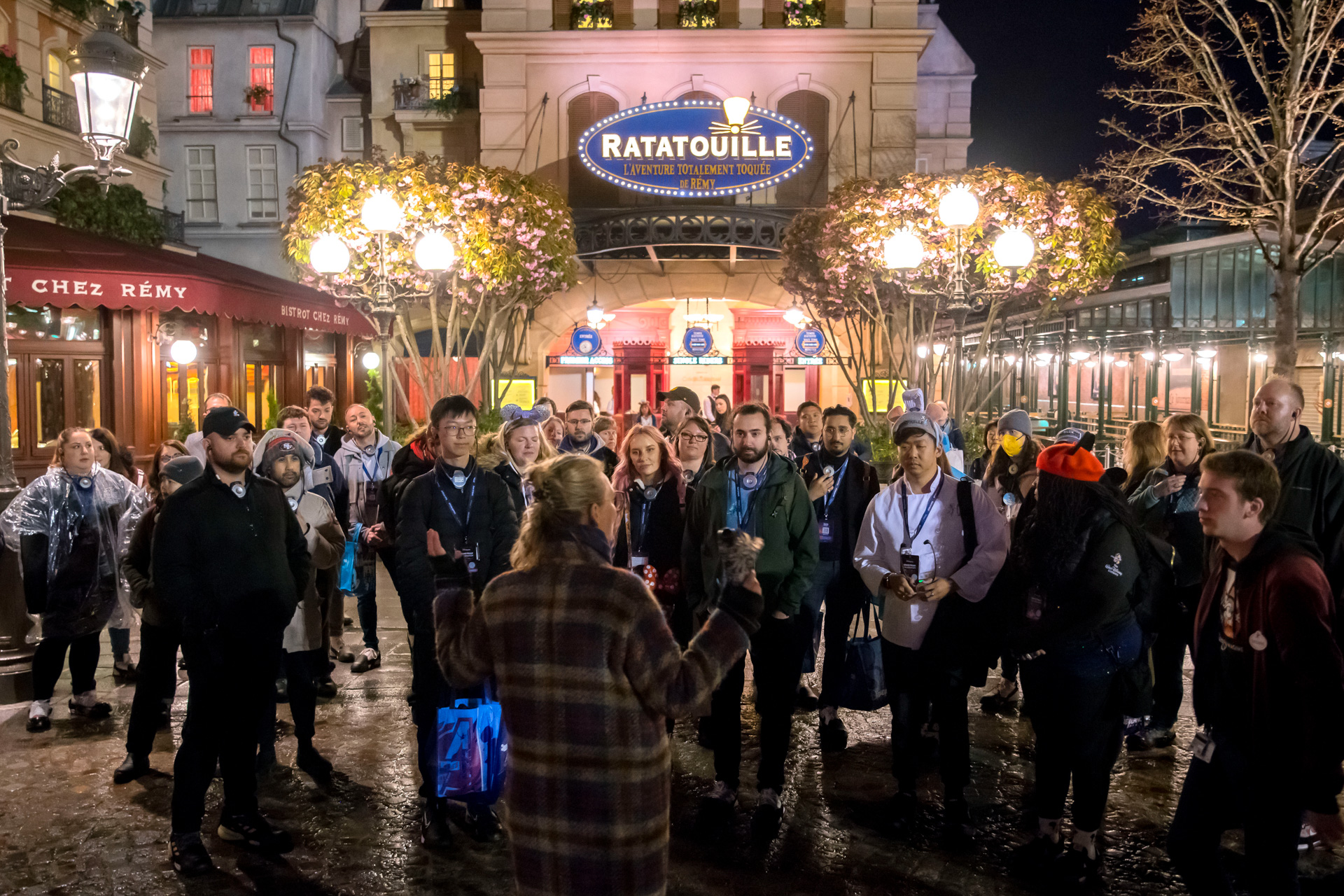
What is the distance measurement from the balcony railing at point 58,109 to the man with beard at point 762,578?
1854 centimetres

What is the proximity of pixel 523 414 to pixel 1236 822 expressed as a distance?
4432mm

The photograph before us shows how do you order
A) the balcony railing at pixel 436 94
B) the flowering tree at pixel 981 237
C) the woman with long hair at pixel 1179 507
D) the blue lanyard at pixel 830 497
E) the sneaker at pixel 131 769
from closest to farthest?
the sneaker at pixel 131 769, the woman with long hair at pixel 1179 507, the blue lanyard at pixel 830 497, the flowering tree at pixel 981 237, the balcony railing at pixel 436 94

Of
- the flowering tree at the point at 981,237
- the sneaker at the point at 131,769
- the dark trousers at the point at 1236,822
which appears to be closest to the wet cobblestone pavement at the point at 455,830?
the sneaker at the point at 131,769

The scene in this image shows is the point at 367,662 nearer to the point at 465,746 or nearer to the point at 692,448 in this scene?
the point at 692,448

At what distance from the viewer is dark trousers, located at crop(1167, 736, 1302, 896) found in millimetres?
2949

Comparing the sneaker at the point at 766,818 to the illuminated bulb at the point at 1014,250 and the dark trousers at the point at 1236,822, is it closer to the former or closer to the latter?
the dark trousers at the point at 1236,822

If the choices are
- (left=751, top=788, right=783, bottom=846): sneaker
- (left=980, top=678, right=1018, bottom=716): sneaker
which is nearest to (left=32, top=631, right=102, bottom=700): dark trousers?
(left=751, top=788, right=783, bottom=846): sneaker

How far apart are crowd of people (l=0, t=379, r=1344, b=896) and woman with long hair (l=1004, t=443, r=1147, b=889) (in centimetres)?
1

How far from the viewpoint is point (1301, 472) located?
4.95 m

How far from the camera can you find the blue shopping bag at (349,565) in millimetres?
6923

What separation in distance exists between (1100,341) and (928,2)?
20.3 m

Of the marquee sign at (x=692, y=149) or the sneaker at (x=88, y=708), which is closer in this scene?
the sneaker at (x=88, y=708)

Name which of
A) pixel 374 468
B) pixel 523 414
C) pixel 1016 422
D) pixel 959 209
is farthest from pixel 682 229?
pixel 523 414

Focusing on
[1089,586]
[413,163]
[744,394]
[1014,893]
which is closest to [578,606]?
[1089,586]
